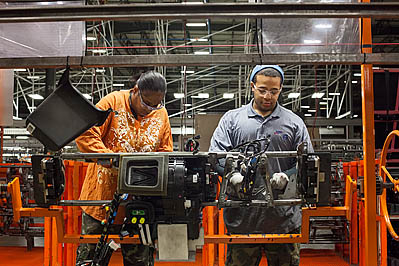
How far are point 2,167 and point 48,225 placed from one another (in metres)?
2.11

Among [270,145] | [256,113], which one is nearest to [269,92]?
[256,113]

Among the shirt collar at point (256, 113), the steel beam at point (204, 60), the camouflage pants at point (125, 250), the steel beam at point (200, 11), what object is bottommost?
the camouflage pants at point (125, 250)

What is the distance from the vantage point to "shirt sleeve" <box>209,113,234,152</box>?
2.60 meters

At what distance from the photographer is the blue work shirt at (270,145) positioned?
8.36ft

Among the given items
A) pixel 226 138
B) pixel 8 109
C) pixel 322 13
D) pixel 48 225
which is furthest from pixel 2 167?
pixel 322 13

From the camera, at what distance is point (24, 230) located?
20.1 feet

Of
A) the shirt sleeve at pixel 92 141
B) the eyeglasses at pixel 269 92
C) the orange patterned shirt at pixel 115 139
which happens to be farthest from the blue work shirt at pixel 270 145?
the shirt sleeve at pixel 92 141

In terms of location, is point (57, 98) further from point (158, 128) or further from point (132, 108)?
point (158, 128)

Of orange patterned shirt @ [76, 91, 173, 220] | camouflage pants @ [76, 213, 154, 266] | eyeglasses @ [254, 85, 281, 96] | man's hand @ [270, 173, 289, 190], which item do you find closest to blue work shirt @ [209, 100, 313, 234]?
eyeglasses @ [254, 85, 281, 96]

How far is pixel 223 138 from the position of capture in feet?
8.64

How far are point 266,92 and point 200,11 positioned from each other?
2.33ft

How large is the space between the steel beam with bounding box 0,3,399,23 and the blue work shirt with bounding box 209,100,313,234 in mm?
673

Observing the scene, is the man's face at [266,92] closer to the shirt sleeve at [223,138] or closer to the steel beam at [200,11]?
the shirt sleeve at [223,138]

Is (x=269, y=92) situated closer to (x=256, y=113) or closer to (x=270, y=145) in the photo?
(x=256, y=113)
